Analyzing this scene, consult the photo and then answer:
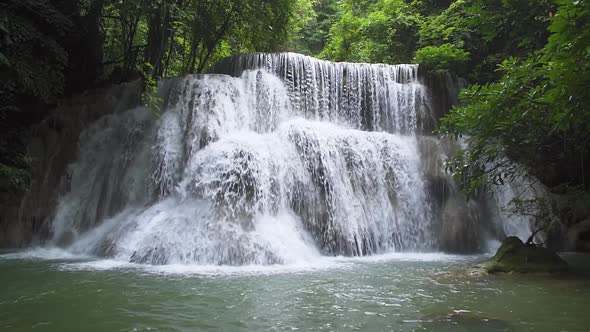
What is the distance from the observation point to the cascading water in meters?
9.70

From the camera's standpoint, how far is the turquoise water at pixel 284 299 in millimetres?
4918

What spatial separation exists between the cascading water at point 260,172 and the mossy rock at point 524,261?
313 centimetres

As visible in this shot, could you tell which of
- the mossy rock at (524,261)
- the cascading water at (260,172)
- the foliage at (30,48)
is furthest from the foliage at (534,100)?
the foliage at (30,48)

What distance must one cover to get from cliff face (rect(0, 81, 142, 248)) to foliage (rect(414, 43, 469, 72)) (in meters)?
9.08

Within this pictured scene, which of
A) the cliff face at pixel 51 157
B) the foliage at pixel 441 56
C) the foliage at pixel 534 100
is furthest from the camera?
the foliage at pixel 441 56

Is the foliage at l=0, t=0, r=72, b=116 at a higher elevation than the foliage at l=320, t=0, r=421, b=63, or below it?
below

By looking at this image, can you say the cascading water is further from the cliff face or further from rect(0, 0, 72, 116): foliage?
rect(0, 0, 72, 116): foliage

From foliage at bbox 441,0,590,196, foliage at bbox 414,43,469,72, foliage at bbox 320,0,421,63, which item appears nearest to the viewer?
foliage at bbox 441,0,590,196

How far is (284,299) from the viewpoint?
19.6 ft

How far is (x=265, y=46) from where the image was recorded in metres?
18.1

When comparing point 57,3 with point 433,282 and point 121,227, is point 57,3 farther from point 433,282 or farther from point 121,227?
point 433,282

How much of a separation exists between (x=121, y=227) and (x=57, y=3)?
6212 millimetres

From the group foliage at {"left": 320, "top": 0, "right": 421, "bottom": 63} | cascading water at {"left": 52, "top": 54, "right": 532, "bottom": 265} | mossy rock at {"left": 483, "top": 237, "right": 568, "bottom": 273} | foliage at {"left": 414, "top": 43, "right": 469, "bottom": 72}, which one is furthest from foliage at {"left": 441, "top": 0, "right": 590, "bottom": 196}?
foliage at {"left": 320, "top": 0, "right": 421, "bottom": 63}

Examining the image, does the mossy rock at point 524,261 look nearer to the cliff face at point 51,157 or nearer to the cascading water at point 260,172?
the cascading water at point 260,172
